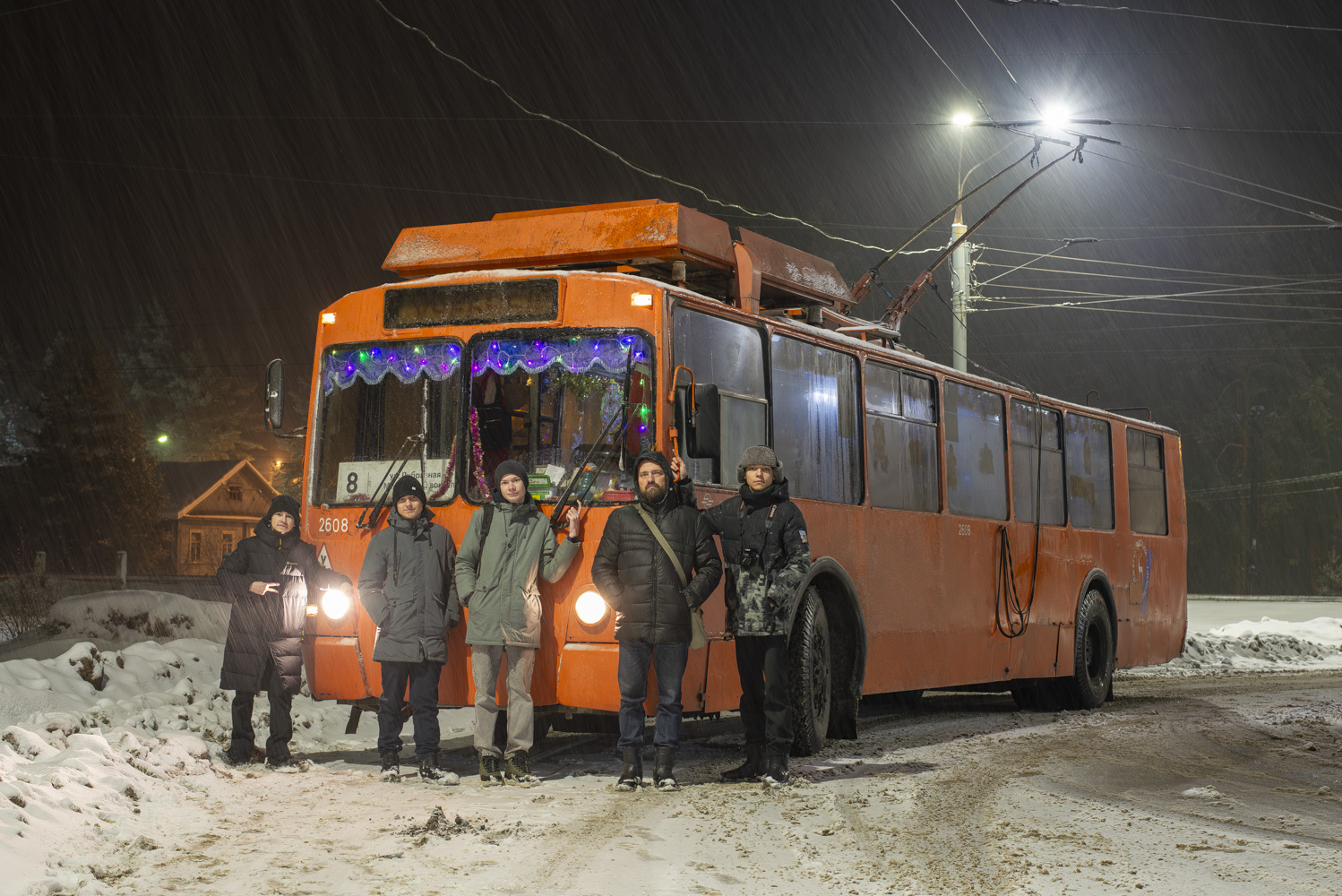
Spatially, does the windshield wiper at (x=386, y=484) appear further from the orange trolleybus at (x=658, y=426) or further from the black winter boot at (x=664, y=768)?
the black winter boot at (x=664, y=768)

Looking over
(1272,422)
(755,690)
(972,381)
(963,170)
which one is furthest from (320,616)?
(1272,422)

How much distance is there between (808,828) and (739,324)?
151 inches

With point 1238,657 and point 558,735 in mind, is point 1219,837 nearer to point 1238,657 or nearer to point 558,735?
point 558,735

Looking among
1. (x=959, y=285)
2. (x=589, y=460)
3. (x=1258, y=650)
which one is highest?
(x=959, y=285)

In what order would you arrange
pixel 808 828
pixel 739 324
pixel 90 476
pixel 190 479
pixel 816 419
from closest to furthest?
pixel 808 828 < pixel 739 324 < pixel 816 419 < pixel 90 476 < pixel 190 479

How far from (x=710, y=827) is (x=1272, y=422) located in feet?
251

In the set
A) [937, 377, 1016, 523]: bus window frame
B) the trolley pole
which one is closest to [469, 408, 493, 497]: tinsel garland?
[937, 377, 1016, 523]: bus window frame

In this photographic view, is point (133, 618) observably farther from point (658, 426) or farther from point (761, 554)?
point (761, 554)

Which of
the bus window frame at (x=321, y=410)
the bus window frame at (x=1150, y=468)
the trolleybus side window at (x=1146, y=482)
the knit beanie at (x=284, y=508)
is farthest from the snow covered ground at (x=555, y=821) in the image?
the trolleybus side window at (x=1146, y=482)

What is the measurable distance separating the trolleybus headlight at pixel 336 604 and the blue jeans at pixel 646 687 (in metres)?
2.13

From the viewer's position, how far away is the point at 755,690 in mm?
9258

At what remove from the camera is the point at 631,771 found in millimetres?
8812

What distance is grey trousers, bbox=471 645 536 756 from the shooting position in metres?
9.02

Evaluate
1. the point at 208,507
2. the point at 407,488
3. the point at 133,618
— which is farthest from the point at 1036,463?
the point at 208,507
